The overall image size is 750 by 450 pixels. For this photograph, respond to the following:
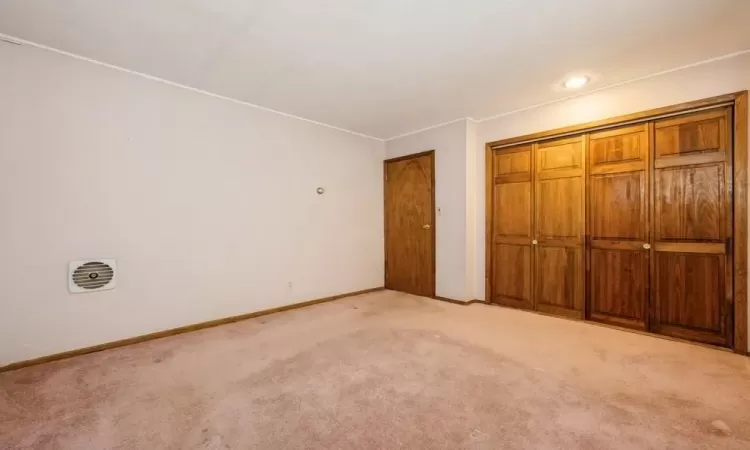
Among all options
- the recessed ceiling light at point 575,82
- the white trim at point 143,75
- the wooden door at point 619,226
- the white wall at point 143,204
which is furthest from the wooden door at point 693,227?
the white trim at point 143,75

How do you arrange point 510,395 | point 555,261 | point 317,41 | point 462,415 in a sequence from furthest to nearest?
point 555,261 < point 317,41 < point 510,395 < point 462,415

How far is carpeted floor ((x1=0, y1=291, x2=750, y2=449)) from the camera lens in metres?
1.58

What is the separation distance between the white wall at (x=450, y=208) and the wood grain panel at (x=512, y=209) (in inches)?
16.8

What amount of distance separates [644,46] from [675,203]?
54.7 inches

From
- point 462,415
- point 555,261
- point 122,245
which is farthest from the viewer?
point 555,261

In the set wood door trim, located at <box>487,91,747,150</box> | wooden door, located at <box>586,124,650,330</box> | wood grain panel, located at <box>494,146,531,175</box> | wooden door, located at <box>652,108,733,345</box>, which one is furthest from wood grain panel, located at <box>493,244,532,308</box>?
wood door trim, located at <box>487,91,747,150</box>

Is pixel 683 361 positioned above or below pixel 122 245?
below

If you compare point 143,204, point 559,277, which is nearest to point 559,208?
point 559,277

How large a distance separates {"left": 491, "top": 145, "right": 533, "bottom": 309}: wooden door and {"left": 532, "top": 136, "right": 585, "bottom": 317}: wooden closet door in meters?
0.11

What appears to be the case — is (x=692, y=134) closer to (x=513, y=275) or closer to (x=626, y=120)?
(x=626, y=120)

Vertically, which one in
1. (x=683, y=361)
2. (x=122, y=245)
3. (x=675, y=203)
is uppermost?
(x=675, y=203)

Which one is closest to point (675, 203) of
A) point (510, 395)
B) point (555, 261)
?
point (555, 261)

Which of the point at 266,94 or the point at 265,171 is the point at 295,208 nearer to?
the point at 265,171

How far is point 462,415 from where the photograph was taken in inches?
68.6
